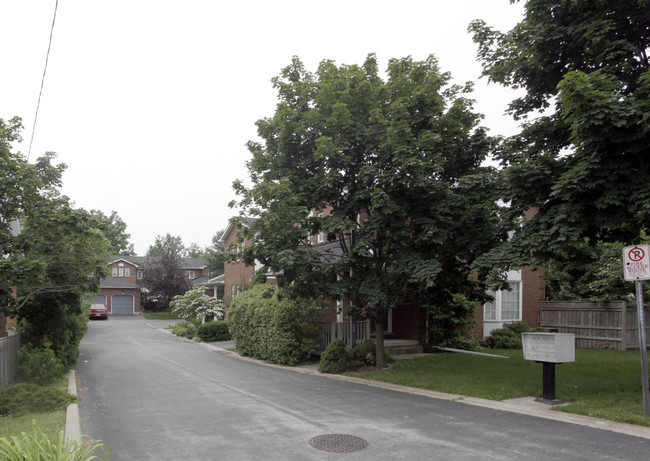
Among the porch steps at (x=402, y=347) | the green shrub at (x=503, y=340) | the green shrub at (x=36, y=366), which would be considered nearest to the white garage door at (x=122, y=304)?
the porch steps at (x=402, y=347)

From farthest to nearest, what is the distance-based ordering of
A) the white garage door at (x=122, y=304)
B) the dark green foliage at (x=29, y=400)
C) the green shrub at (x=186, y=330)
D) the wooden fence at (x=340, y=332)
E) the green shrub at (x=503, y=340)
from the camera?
the white garage door at (x=122, y=304), the green shrub at (x=186, y=330), the green shrub at (x=503, y=340), the wooden fence at (x=340, y=332), the dark green foliage at (x=29, y=400)

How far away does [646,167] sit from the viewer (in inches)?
309

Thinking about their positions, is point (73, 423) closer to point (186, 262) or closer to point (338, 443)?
point (338, 443)

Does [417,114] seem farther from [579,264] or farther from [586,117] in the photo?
[579,264]

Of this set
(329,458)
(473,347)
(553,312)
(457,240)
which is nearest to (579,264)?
(553,312)

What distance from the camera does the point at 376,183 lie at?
38.2 ft

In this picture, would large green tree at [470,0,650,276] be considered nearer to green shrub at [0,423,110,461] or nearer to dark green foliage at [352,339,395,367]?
dark green foliage at [352,339,395,367]

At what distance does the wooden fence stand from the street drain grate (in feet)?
27.5

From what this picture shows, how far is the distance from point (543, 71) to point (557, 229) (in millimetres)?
3883

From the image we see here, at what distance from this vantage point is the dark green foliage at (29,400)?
797 cm

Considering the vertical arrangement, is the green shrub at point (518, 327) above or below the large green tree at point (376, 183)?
below

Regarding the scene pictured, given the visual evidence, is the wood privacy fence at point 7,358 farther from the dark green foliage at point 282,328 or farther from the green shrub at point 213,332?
the green shrub at point 213,332

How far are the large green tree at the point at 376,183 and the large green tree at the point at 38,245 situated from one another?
12.9 feet

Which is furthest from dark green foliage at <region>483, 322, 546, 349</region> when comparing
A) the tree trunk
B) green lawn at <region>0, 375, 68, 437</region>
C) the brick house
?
green lawn at <region>0, 375, 68, 437</region>
